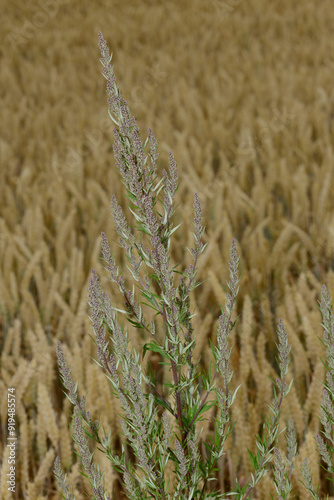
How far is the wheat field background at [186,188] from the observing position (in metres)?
1.02

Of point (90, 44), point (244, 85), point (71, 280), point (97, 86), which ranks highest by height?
point (90, 44)

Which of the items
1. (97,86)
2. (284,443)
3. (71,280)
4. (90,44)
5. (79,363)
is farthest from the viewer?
(90,44)

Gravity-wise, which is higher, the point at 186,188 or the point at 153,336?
the point at 186,188

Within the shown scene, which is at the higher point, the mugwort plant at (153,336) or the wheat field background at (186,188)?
the wheat field background at (186,188)

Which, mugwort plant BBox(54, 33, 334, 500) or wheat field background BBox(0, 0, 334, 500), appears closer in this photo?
mugwort plant BBox(54, 33, 334, 500)

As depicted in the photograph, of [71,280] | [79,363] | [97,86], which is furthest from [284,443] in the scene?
[97,86]

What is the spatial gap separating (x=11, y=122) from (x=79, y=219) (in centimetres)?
104

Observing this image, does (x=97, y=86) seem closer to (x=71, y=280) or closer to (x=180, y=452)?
(x=71, y=280)

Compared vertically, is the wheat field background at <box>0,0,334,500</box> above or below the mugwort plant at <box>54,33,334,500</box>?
above

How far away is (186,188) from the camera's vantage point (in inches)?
76.7

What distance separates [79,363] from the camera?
1.06 metres

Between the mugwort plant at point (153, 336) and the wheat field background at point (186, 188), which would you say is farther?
the wheat field background at point (186, 188)

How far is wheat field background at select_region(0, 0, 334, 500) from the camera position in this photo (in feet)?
3.34

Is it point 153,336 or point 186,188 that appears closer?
point 153,336
